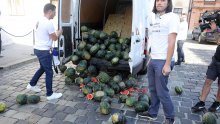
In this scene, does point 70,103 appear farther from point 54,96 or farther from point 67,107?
point 54,96

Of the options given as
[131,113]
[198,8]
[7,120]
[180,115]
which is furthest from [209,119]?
[198,8]

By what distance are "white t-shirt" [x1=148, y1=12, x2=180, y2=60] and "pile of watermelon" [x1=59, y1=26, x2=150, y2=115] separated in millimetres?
1395

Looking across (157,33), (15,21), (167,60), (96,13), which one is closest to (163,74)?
(167,60)

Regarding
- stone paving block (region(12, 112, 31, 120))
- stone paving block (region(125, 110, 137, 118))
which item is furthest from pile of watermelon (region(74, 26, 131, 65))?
stone paving block (region(12, 112, 31, 120))

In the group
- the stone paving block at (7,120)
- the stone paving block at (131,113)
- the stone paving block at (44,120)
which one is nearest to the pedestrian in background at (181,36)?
the stone paving block at (131,113)

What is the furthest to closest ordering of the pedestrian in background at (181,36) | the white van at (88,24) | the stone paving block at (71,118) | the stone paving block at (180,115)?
the pedestrian in background at (181,36)
the white van at (88,24)
the stone paving block at (180,115)
the stone paving block at (71,118)

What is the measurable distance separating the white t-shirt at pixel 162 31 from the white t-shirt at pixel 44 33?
7.68 ft

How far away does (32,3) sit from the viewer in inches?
519

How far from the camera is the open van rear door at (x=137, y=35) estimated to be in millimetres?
5544

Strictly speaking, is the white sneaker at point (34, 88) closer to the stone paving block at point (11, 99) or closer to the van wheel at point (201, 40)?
the stone paving block at point (11, 99)

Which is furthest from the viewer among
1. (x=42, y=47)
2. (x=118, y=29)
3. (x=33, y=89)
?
(x=118, y=29)

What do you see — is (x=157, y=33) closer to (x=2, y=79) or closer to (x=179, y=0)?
(x=2, y=79)

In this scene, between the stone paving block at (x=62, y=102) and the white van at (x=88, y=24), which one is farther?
the white van at (x=88, y=24)

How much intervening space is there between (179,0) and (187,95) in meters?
29.7
